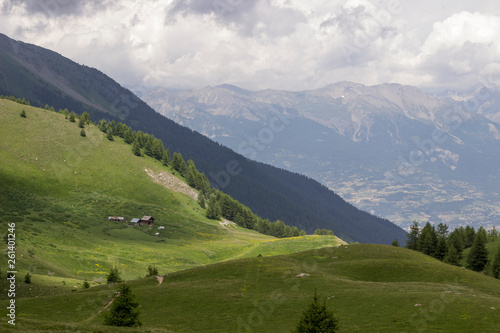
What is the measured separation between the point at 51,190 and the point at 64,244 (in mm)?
54115

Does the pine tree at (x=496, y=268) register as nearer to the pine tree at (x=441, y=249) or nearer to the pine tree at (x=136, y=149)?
the pine tree at (x=441, y=249)

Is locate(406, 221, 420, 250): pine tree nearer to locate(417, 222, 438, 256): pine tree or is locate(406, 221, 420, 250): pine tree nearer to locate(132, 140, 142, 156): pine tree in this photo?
locate(417, 222, 438, 256): pine tree

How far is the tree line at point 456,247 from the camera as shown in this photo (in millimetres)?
102750

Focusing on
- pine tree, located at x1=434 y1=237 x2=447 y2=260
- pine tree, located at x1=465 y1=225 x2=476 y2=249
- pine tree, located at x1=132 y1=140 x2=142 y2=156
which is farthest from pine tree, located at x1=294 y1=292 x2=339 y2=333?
pine tree, located at x1=132 y1=140 x2=142 y2=156

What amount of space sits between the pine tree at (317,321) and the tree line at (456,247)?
82.8m

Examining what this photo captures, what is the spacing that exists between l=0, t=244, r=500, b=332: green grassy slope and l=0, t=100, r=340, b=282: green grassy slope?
835 inches

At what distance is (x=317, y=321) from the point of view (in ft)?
101

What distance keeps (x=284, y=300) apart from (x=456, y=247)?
94.3 m

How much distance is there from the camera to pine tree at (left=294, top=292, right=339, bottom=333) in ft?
101

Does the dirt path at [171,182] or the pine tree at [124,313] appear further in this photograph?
the dirt path at [171,182]

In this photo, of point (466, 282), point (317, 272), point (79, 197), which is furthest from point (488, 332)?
point (79, 197)

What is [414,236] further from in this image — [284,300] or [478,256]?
[284,300]

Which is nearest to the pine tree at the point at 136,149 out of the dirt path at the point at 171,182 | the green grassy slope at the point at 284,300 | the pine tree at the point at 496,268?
the dirt path at the point at 171,182

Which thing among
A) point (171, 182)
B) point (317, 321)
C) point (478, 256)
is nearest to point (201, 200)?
point (171, 182)
